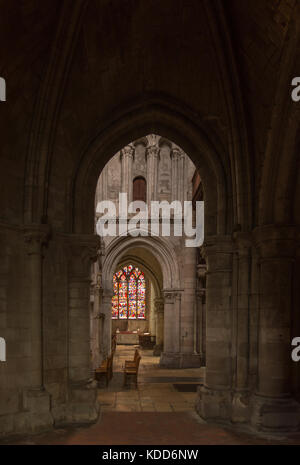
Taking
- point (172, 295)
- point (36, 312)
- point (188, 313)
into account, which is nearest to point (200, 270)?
point (172, 295)

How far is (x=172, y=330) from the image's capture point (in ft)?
53.5

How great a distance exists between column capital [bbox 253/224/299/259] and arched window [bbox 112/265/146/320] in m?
21.8

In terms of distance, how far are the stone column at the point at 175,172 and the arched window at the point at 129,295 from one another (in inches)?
463

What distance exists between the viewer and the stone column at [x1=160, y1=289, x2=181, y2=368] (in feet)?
52.0

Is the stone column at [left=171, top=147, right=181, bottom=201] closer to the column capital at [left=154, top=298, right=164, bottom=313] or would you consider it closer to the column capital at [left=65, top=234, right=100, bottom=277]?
the column capital at [left=154, top=298, right=164, bottom=313]

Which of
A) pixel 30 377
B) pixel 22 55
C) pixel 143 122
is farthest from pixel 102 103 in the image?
pixel 30 377

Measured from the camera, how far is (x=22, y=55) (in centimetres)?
651

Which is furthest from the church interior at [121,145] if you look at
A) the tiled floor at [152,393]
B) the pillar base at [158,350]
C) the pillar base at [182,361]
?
the pillar base at [158,350]

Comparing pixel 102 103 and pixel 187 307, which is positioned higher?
pixel 102 103

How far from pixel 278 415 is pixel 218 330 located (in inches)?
69.2

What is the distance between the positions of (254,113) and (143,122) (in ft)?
7.43

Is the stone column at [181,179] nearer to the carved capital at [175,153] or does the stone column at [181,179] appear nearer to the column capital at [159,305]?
the carved capital at [175,153]

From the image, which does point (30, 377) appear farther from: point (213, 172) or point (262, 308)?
point (213, 172)

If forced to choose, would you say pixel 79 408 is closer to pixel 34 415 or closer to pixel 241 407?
pixel 34 415
